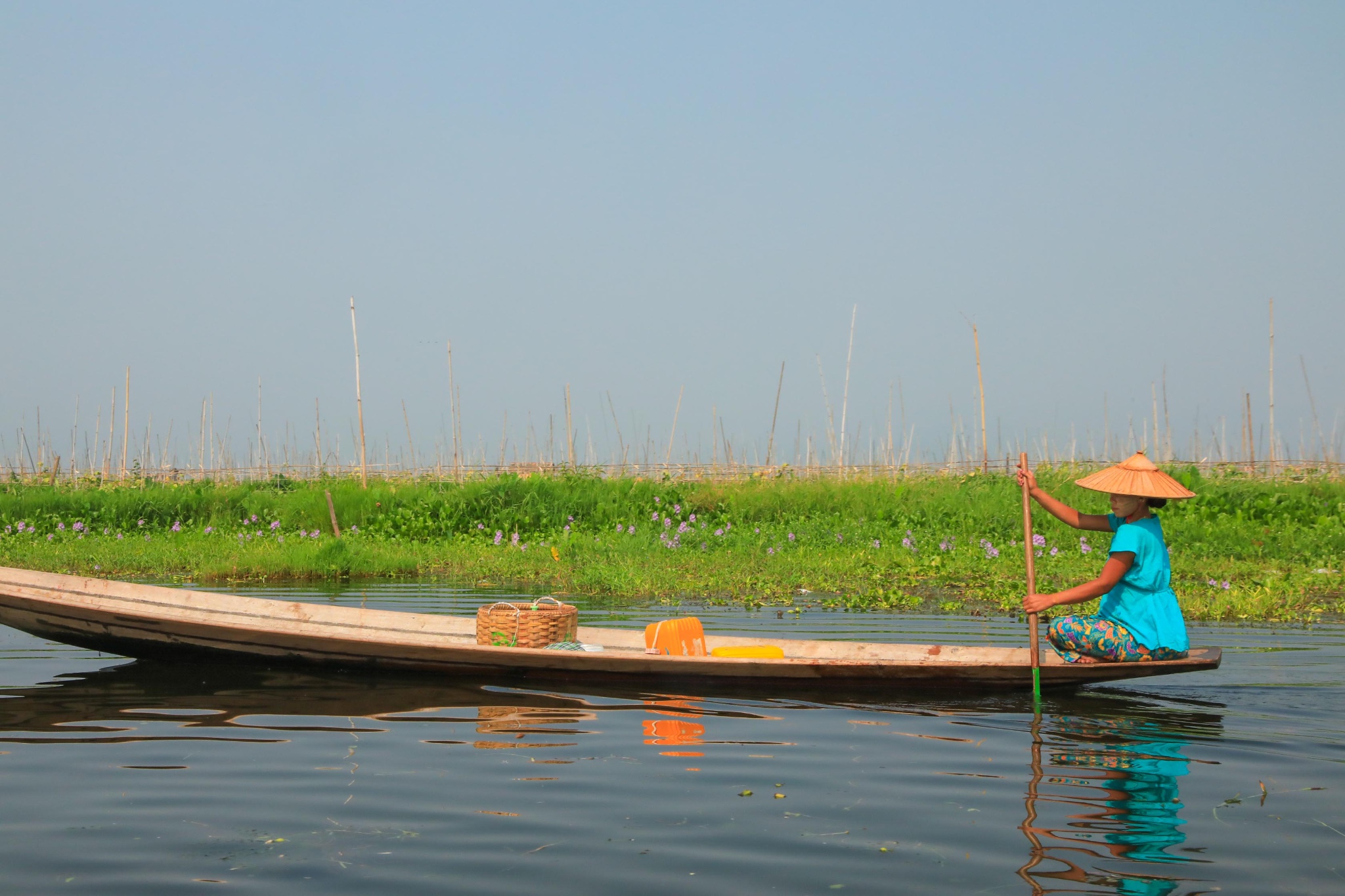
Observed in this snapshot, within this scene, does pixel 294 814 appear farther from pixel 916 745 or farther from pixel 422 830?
pixel 916 745

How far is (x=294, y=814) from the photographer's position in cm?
350

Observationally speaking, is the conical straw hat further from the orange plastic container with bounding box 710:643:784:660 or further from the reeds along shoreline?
the reeds along shoreline

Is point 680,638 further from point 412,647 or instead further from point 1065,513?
point 1065,513

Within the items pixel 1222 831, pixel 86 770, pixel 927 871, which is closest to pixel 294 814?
pixel 86 770

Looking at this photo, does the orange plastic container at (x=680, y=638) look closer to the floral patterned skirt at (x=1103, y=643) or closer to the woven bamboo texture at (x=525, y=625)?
the woven bamboo texture at (x=525, y=625)

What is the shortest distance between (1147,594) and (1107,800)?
1703mm

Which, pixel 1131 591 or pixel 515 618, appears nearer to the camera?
pixel 1131 591

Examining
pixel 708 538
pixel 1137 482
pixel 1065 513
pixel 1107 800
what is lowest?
pixel 1107 800

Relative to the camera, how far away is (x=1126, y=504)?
200 inches

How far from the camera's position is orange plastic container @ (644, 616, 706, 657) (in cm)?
584

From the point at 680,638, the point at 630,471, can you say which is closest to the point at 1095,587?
the point at 680,638

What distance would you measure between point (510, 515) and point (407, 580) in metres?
2.91

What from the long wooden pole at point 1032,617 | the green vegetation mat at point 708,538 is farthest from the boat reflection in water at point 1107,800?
the green vegetation mat at point 708,538

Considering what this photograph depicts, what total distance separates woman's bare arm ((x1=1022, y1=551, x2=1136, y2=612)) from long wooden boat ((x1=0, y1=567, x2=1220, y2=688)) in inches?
12.9
